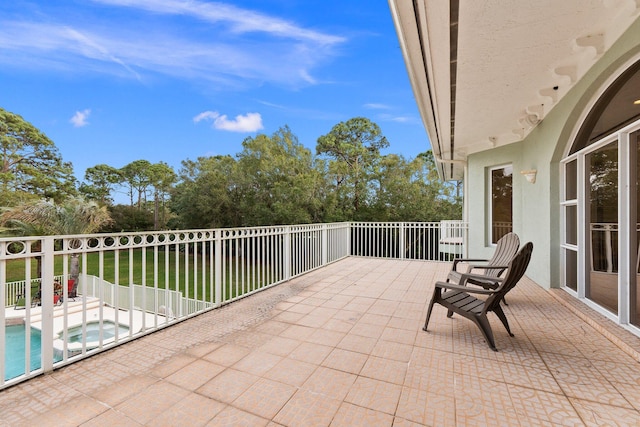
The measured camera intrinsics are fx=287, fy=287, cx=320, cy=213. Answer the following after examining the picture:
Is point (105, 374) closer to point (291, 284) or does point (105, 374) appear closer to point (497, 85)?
point (291, 284)

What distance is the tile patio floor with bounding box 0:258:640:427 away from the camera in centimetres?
175

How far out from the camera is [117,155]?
3145 centimetres

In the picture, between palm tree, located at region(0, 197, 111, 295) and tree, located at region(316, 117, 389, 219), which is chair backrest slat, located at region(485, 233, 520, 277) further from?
palm tree, located at region(0, 197, 111, 295)

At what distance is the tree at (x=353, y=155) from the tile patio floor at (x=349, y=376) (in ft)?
45.5

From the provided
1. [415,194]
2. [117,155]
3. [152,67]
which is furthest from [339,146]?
[117,155]

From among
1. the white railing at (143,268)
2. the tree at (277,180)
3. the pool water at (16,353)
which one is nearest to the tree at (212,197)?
the tree at (277,180)

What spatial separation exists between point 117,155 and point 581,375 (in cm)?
3872

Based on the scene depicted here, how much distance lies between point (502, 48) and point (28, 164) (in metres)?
29.5

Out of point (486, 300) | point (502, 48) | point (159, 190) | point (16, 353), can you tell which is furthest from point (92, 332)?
point (159, 190)

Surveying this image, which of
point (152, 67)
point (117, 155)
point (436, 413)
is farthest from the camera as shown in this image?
point (117, 155)

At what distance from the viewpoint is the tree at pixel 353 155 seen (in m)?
17.2

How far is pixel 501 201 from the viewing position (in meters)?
6.87

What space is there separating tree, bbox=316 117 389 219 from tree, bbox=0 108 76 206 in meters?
19.0

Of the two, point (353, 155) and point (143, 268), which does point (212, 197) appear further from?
point (143, 268)
